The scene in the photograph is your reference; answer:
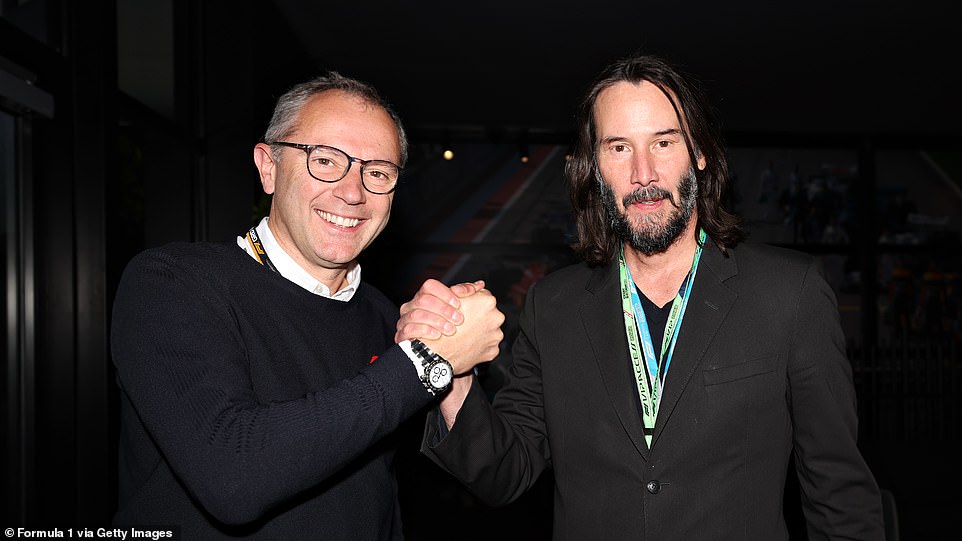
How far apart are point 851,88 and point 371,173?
25.5ft

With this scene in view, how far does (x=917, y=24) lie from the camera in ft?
18.8

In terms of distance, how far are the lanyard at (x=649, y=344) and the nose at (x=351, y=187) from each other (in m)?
0.81

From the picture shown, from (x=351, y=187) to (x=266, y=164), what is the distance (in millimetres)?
307

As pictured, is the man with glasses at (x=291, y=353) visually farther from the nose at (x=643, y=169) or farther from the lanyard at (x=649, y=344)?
the nose at (x=643, y=169)

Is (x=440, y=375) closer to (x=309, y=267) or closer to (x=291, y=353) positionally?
(x=291, y=353)

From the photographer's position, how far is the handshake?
144 cm

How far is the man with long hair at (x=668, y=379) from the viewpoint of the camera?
157 centimetres

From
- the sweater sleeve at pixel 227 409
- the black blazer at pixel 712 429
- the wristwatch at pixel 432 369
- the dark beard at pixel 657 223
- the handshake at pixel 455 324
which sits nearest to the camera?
the sweater sleeve at pixel 227 409

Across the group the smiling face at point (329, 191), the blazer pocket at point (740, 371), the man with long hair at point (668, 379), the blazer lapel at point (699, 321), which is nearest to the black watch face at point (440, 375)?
the man with long hair at point (668, 379)

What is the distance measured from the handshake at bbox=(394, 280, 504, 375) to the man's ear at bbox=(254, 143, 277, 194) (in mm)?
532

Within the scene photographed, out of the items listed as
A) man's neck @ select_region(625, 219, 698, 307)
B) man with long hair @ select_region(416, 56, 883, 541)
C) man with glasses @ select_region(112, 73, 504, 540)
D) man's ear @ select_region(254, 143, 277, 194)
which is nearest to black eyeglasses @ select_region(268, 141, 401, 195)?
man with glasses @ select_region(112, 73, 504, 540)

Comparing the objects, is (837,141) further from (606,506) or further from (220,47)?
(606,506)

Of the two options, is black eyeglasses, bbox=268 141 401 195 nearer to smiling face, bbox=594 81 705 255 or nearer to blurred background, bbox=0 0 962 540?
smiling face, bbox=594 81 705 255

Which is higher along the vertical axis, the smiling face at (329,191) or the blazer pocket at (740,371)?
the smiling face at (329,191)
